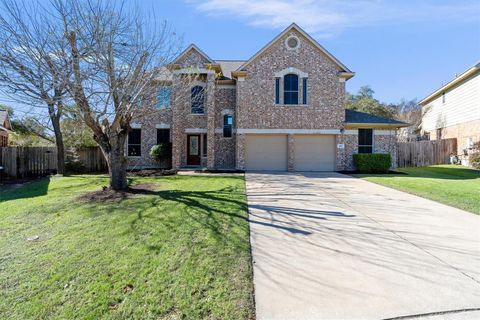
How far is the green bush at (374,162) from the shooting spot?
56.5 feet

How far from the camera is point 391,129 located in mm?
17953

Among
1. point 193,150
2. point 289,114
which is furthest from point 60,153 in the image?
point 289,114

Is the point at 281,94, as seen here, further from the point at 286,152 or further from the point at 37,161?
the point at 37,161

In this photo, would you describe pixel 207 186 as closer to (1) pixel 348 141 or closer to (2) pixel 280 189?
(2) pixel 280 189

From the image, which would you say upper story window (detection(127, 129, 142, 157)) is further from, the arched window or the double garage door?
the arched window

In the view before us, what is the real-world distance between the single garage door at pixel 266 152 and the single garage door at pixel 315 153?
1.03m

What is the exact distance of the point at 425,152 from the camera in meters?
22.9

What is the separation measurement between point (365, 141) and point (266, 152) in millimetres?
6485

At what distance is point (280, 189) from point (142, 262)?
23.6ft

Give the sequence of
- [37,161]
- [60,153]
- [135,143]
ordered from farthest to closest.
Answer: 1. [135,143]
2. [37,161]
3. [60,153]

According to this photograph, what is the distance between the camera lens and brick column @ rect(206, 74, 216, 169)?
17297 mm

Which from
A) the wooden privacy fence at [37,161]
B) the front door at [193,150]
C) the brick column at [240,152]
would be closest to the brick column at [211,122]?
the brick column at [240,152]

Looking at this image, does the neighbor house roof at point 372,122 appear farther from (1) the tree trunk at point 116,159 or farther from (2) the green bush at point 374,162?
(1) the tree trunk at point 116,159

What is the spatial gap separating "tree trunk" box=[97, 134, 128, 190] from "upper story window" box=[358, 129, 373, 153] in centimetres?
1453
